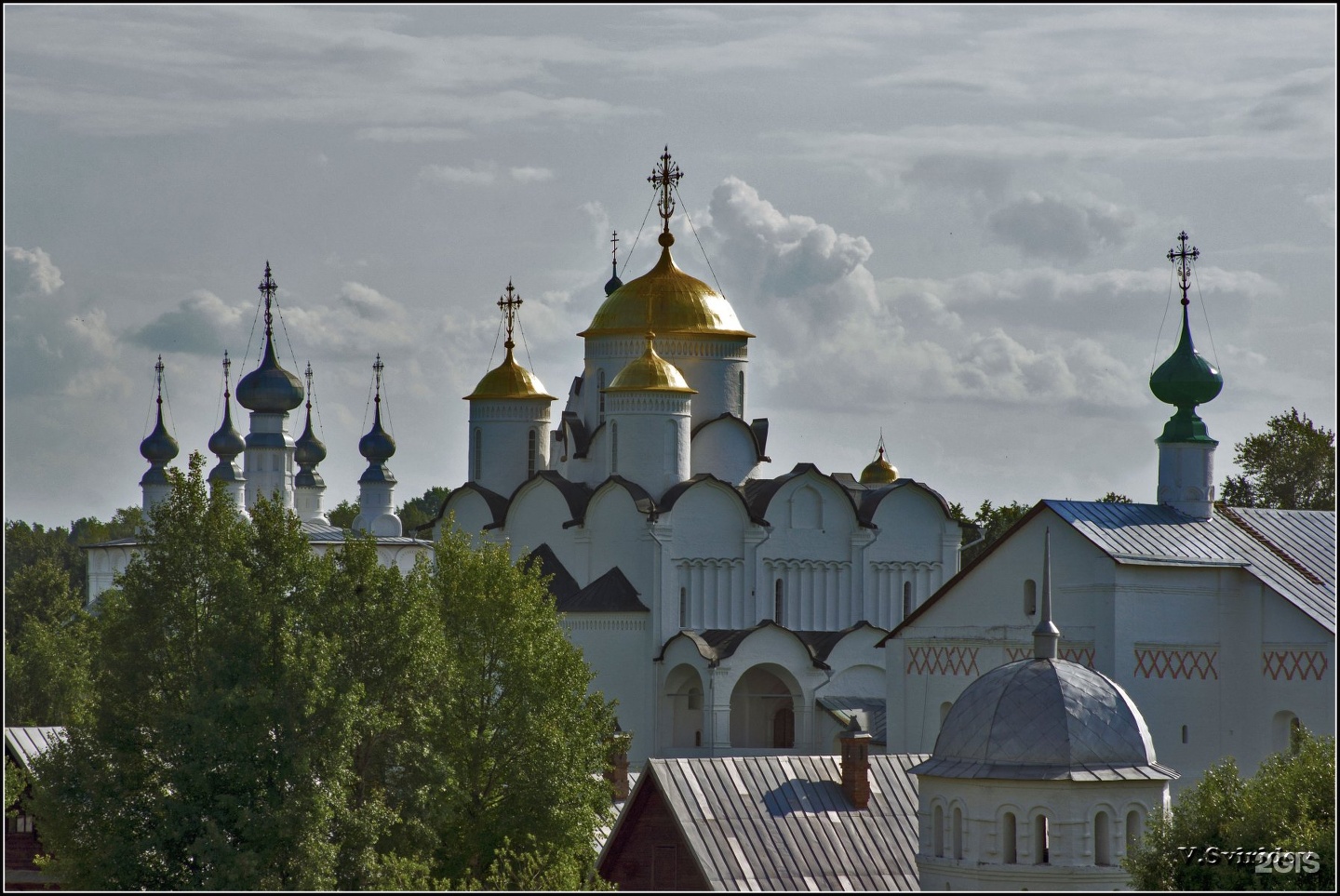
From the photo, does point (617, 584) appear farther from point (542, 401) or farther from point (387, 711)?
point (387, 711)

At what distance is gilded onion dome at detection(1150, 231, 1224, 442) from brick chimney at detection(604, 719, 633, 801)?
7.91 metres

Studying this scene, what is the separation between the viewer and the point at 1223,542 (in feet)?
86.2

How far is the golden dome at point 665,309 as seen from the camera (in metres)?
39.8

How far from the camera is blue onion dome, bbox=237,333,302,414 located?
Answer: 47594 millimetres

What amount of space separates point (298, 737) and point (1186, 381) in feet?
41.5

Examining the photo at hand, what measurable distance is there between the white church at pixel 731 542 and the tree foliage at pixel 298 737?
5.92 m

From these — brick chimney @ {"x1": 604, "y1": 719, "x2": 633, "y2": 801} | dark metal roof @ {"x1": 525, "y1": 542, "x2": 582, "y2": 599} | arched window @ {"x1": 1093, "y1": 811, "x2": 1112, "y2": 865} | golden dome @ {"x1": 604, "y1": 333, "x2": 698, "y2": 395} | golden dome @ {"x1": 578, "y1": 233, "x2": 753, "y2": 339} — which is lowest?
arched window @ {"x1": 1093, "y1": 811, "x2": 1112, "y2": 865}

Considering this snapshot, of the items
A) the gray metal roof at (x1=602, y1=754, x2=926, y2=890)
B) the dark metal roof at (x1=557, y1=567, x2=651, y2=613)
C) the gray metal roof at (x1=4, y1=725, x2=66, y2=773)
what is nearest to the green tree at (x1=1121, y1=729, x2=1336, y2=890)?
the gray metal roof at (x1=602, y1=754, x2=926, y2=890)

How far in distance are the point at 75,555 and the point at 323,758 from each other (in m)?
65.3

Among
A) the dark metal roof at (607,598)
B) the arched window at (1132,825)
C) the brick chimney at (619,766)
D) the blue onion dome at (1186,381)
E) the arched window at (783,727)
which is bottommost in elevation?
the arched window at (1132,825)

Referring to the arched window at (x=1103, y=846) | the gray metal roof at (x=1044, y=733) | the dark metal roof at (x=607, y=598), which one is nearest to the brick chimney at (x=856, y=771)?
the gray metal roof at (x=1044, y=733)

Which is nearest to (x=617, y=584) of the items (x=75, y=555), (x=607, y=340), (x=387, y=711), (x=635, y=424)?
(x=635, y=424)

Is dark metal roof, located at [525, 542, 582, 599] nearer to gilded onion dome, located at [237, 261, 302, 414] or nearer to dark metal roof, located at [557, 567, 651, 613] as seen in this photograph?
dark metal roof, located at [557, 567, 651, 613]

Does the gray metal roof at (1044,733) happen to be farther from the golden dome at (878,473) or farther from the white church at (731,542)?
the golden dome at (878,473)
